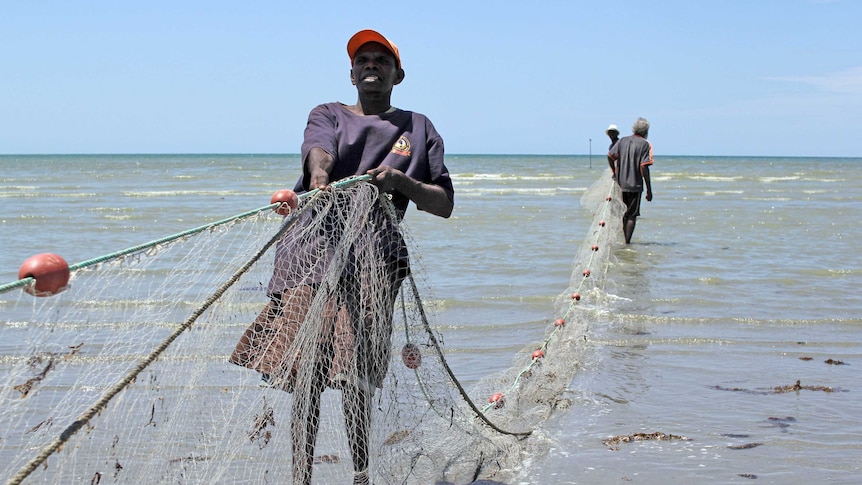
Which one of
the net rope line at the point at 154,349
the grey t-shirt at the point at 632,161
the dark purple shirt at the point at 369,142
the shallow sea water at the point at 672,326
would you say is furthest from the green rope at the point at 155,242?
the grey t-shirt at the point at 632,161

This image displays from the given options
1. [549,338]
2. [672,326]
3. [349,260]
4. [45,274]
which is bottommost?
[672,326]

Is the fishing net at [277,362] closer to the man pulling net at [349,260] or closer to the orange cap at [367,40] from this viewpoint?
the man pulling net at [349,260]

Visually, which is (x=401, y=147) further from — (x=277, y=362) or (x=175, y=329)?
(x=175, y=329)

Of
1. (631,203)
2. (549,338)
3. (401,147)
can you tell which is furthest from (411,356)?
(631,203)

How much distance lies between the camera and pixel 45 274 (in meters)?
1.57

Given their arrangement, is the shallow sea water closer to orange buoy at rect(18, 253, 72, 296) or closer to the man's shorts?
the man's shorts

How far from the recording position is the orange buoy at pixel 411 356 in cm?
299

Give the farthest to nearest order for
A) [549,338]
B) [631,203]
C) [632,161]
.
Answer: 1. [631,203]
2. [632,161]
3. [549,338]

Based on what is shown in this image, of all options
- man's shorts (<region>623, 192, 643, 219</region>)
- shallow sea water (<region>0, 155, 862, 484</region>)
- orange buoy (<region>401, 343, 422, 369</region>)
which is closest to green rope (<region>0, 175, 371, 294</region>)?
shallow sea water (<region>0, 155, 862, 484</region>)

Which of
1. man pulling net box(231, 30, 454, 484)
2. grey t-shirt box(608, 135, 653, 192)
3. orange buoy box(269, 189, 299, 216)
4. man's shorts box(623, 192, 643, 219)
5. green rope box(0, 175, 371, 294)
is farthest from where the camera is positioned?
man's shorts box(623, 192, 643, 219)

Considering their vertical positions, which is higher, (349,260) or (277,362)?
(349,260)

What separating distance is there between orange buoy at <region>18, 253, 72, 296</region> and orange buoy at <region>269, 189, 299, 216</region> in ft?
2.41

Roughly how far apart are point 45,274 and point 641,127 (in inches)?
356

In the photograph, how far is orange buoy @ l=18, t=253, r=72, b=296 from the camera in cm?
157
